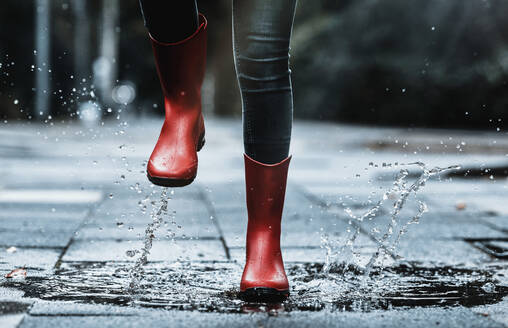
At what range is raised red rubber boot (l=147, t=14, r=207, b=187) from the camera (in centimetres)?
224

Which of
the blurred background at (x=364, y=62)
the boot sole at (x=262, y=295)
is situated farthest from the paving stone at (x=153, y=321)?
the blurred background at (x=364, y=62)

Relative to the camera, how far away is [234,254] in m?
2.96

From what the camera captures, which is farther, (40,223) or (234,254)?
(40,223)

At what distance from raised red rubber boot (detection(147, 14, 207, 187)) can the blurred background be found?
1055 cm

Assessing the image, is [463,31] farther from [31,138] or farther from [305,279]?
[305,279]

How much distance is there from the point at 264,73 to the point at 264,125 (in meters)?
0.15

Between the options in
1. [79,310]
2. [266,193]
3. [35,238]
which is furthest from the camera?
[35,238]

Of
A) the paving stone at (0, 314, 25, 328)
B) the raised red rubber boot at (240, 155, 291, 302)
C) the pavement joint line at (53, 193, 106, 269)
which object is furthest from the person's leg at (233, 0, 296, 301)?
the pavement joint line at (53, 193, 106, 269)

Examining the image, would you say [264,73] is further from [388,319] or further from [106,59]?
[106,59]

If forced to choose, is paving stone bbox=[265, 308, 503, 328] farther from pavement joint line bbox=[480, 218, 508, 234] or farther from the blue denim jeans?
pavement joint line bbox=[480, 218, 508, 234]

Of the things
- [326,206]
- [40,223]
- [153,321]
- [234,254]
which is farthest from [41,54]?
[153,321]

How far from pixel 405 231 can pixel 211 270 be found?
50.9 inches

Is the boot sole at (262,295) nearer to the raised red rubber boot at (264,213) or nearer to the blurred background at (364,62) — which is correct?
the raised red rubber boot at (264,213)

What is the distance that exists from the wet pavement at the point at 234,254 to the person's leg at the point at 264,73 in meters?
0.40
